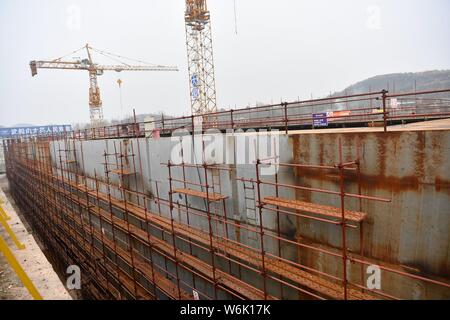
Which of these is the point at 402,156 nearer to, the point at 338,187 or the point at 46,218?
the point at 338,187

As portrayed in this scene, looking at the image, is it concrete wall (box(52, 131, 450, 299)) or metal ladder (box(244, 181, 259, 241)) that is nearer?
concrete wall (box(52, 131, 450, 299))

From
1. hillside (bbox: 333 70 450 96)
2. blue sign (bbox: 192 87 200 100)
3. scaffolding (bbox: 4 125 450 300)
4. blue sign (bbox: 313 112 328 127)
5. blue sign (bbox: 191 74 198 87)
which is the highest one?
hillside (bbox: 333 70 450 96)

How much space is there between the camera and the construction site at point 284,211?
490 cm

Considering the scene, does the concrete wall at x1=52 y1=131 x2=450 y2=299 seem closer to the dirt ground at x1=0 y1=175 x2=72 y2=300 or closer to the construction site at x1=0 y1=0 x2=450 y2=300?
the construction site at x1=0 y1=0 x2=450 y2=300

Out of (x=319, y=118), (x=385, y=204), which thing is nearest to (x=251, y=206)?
(x=319, y=118)

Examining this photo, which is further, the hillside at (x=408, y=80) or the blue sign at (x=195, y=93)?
the hillside at (x=408, y=80)

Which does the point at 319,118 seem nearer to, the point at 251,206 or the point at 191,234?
the point at 251,206

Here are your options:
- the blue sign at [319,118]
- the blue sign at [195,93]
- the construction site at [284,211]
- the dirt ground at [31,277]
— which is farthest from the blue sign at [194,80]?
the dirt ground at [31,277]

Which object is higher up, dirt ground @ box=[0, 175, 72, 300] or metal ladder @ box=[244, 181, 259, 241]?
metal ladder @ box=[244, 181, 259, 241]

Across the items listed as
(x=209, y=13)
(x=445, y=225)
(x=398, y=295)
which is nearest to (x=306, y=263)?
(x=398, y=295)

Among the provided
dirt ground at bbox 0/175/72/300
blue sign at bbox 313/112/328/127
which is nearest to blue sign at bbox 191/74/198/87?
blue sign at bbox 313/112/328/127

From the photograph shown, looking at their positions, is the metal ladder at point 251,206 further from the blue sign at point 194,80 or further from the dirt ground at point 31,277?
the blue sign at point 194,80

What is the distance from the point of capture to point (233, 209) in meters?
8.22

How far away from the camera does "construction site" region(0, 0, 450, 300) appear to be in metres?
4.90
